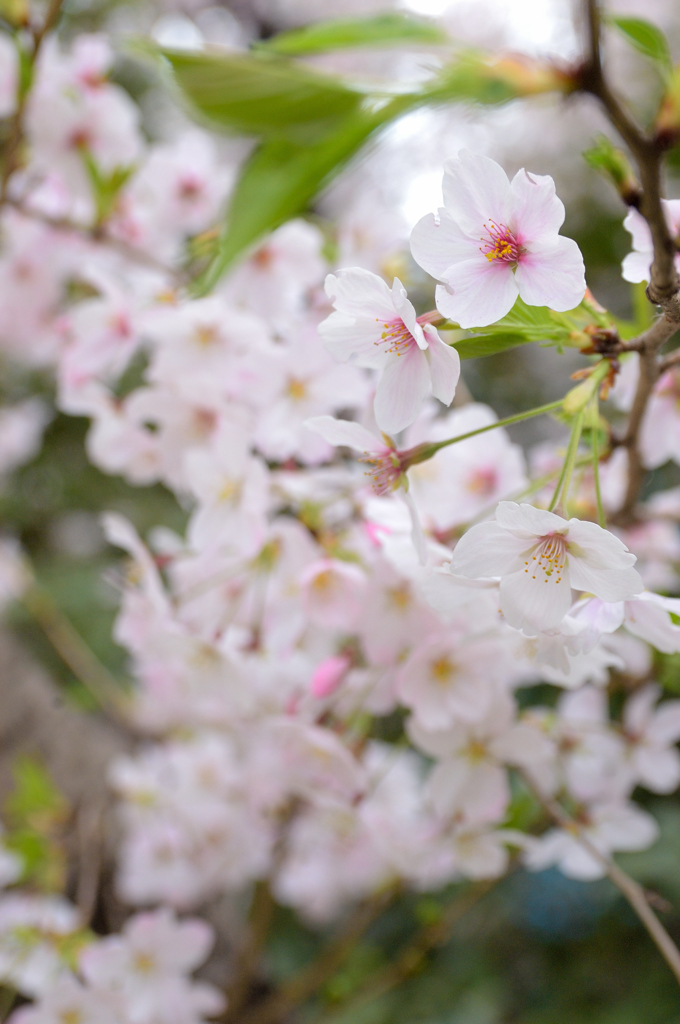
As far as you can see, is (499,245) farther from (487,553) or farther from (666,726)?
A: (666,726)

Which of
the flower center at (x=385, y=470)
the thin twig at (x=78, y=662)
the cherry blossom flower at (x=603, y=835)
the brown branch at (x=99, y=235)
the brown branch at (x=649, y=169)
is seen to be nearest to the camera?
the brown branch at (x=649, y=169)

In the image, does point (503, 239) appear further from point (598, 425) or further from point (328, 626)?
point (328, 626)

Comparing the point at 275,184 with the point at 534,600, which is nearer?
the point at 534,600

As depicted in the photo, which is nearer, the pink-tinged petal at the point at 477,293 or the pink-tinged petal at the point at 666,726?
the pink-tinged petal at the point at 477,293

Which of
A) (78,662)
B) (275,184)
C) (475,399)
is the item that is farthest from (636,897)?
(475,399)

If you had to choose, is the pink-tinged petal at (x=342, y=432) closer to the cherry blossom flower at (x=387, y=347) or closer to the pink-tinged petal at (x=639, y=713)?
the cherry blossom flower at (x=387, y=347)

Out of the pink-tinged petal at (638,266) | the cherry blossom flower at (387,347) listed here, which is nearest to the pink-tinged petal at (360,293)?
the cherry blossom flower at (387,347)

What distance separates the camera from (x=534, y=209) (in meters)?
0.28

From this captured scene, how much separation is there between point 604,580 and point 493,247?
14 cm

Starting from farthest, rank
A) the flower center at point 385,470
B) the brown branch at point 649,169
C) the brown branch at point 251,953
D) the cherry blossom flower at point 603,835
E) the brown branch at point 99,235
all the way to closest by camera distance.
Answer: the brown branch at point 251,953
the brown branch at point 99,235
the cherry blossom flower at point 603,835
the flower center at point 385,470
the brown branch at point 649,169

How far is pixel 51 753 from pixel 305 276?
0.84 m

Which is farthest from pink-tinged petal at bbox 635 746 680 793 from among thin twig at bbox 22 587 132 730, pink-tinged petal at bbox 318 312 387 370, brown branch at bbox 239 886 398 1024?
thin twig at bbox 22 587 132 730

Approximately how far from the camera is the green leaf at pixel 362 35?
366mm

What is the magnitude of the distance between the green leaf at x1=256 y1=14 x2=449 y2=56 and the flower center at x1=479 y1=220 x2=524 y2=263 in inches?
5.7
